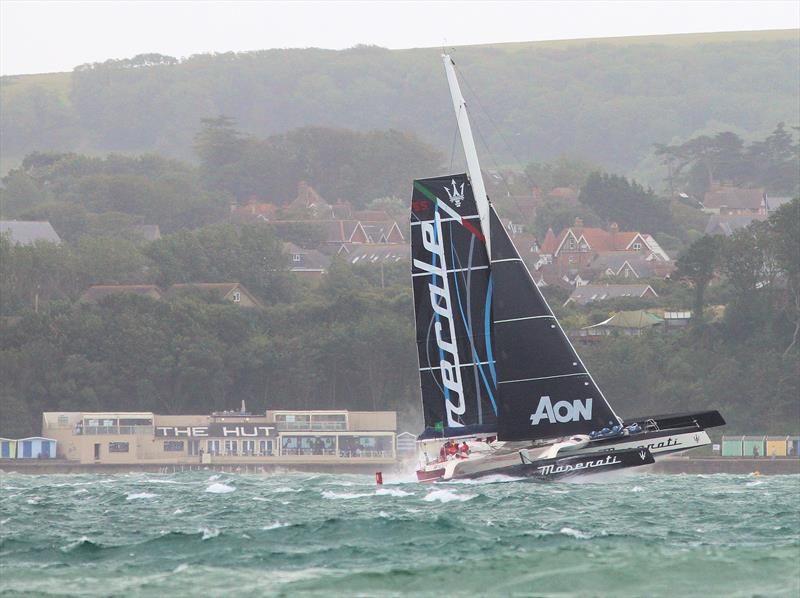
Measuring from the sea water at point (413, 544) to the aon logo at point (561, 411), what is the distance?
6.56ft

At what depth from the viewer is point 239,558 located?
81.8 feet

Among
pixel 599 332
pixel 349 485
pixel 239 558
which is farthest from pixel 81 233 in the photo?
pixel 239 558

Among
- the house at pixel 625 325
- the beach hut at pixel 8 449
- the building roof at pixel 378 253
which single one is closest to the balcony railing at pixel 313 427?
the beach hut at pixel 8 449

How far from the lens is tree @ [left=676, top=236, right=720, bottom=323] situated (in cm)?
10662

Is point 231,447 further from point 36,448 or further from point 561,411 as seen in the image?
point 561,411

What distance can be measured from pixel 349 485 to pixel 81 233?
126 meters

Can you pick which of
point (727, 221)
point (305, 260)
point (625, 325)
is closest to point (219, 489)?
point (625, 325)

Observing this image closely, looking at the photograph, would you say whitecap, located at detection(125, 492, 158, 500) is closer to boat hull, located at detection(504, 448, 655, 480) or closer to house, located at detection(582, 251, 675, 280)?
boat hull, located at detection(504, 448, 655, 480)

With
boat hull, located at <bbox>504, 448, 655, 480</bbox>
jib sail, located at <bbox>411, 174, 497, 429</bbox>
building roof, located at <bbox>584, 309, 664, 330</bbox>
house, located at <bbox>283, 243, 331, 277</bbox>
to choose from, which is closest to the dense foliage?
building roof, located at <bbox>584, 309, 664, 330</bbox>

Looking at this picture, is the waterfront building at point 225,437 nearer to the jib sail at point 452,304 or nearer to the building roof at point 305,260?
the jib sail at point 452,304

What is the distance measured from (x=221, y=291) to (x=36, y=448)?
32374 millimetres

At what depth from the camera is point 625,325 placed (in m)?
113

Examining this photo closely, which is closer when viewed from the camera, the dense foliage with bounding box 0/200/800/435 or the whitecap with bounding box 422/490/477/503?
the whitecap with bounding box 422/490/477/503

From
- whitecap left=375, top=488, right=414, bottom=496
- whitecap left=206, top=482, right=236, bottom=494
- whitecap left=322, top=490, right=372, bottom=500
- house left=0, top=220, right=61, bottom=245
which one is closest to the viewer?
whitecap left=322, top=490, right=372, bottom=500
